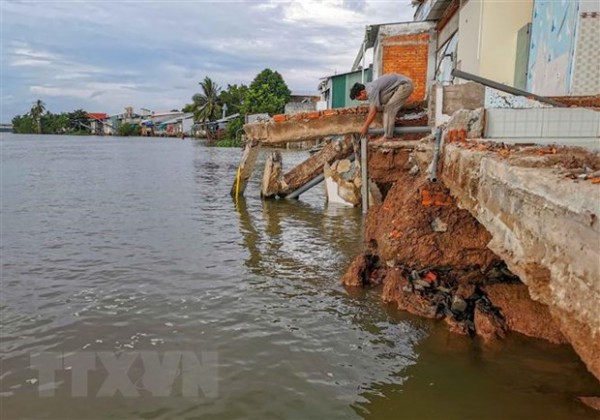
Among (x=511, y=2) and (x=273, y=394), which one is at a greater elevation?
(x=511, y=2)

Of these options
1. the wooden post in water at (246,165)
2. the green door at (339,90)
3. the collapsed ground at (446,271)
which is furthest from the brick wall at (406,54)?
the green door at (339,90)

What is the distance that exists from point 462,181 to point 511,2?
8569mm

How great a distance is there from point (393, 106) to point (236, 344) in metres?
6.79

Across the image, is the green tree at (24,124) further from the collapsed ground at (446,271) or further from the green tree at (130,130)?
the collapsed ground at (446,271)

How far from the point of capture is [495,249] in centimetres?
364

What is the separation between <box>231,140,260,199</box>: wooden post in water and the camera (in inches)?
555

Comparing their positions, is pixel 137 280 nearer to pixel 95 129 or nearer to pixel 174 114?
pixel 174 114

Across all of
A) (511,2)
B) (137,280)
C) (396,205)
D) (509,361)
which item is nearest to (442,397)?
(509,361)

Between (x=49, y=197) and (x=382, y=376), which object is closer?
(x=382, y=376)

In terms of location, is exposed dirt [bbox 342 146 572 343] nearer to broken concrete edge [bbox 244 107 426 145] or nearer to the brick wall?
broken concrete edge [bbox 244 107 426 145]

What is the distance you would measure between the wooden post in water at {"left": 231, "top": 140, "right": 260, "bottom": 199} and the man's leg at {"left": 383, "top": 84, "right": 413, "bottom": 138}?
14.2ft

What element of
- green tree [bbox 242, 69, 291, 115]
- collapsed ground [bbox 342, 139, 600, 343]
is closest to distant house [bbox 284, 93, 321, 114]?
green tree [bbox 242, 69, 291, 115]

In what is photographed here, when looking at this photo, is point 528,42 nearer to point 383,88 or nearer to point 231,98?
point 383,88

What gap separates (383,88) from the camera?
32.8 feet
